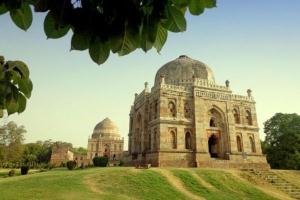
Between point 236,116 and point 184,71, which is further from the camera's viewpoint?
point 184,71

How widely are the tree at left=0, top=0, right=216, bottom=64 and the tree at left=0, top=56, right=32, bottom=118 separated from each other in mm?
506

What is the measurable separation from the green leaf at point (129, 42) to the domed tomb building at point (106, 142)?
2054 inches

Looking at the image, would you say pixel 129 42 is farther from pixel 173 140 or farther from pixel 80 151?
pixel 80 151

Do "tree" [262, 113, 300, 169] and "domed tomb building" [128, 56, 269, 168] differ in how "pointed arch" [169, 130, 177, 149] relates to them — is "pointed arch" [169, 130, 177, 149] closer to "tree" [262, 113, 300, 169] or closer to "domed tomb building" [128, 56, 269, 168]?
"domed tomb building" [128, 56, 269, 168]

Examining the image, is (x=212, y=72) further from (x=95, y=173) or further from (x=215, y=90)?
(x=95, y=173)

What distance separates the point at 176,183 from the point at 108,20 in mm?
16052

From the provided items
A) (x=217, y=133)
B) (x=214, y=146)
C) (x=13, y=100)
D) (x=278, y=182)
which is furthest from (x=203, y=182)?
(x=13, y=100)

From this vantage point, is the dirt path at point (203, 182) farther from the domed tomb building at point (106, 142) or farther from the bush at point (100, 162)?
the domed tomb building at point (106, 142)

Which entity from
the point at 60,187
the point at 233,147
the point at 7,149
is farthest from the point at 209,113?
the point at 7,149

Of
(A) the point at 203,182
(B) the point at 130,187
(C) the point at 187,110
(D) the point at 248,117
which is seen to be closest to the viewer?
(B) the point at 130,187

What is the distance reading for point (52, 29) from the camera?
1229 millimetres

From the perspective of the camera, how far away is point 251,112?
2636 centimetres

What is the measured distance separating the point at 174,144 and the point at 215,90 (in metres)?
7.08

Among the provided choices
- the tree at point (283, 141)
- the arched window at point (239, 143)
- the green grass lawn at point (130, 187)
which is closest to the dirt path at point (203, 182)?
the green grass lawn at point (130, 187)
